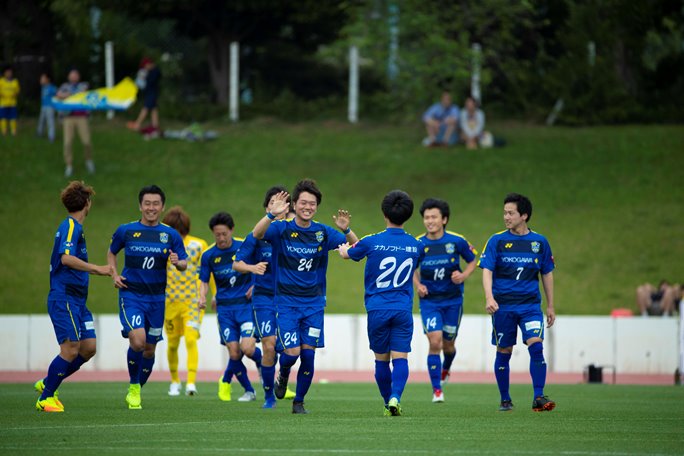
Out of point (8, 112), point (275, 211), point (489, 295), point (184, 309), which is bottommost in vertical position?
point (184, 309)

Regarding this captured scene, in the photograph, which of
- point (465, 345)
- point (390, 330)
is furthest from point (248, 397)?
point (465, 345)

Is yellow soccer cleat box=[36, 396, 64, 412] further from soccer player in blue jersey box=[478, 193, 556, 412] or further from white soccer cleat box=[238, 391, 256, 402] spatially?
soccer player in blue jersey box=[478, 193, 556, 412]

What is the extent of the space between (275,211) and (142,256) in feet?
7.42

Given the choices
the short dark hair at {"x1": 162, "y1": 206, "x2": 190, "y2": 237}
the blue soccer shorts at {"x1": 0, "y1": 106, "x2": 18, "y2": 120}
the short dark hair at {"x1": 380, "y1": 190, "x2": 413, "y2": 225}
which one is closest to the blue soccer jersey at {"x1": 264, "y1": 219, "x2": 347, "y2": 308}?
the short dark hair at {"x1": 380, "y1": 190, "x2": 413, "y2": 225}

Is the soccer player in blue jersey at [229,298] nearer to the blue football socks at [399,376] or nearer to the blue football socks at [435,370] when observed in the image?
the blue football socks at [435,370]

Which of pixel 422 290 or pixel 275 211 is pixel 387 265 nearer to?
pixel 275 211

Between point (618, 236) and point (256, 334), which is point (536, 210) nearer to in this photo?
point (618, 236)

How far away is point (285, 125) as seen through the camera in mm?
35594

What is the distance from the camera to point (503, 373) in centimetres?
1253

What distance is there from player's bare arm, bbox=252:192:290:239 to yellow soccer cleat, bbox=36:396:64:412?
8.76 feet

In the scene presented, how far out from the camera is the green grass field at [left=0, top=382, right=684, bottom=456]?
851 centimetres

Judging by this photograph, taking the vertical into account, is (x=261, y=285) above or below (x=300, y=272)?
below

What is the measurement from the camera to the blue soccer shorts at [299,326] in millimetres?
11383

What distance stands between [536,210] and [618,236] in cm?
222
